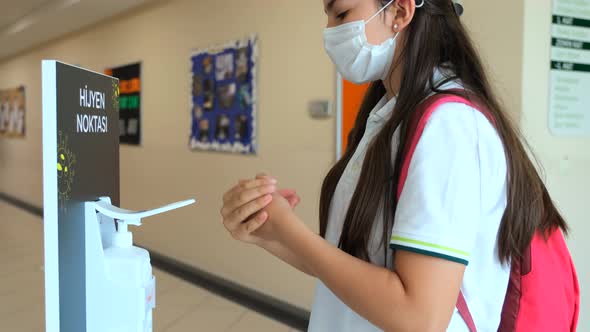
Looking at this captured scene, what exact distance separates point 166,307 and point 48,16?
3857 millimetres

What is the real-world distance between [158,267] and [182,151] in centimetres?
106

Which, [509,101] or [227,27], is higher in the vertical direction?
[227,27]

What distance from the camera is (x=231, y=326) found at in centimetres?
304

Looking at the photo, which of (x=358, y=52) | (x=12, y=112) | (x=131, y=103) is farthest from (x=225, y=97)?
(x=12, y=112)

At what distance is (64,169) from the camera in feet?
2.19

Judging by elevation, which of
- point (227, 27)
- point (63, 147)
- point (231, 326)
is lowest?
point (231, 326)

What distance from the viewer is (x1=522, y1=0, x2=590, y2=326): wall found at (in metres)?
1.84

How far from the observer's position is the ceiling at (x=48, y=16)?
474cm

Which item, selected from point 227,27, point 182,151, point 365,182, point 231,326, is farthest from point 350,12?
point 182,151

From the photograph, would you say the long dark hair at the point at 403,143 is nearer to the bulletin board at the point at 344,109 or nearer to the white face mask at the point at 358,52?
the white face mask at the point at 358,52

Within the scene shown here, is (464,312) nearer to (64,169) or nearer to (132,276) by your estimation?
(132,276)

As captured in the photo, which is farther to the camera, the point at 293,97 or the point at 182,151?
the point at 182,151

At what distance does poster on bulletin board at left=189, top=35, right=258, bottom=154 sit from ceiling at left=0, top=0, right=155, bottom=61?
4.02 ft

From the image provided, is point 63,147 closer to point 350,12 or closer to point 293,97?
point 350,12
